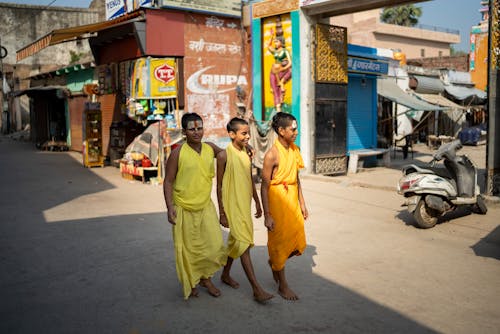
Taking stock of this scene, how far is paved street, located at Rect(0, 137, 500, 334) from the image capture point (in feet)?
11.5

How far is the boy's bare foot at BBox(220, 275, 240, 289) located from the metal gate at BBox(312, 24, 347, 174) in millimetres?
7989

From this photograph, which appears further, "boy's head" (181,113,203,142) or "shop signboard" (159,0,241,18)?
"shop signboard" (159,0,241,18)

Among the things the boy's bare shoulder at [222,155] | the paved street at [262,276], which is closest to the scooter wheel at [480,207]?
the paved street at [262,276]

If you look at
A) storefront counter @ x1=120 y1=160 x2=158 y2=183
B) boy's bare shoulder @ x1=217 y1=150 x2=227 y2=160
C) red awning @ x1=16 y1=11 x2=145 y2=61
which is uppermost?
red awning @ x1=16 y1=11 x2=145 y2=61

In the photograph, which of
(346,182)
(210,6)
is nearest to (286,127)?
(346,182)

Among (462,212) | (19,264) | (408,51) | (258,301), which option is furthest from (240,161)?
(408,51)

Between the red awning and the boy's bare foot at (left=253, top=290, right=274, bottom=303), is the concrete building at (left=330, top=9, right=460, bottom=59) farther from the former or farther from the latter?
the boy's bare foot at (left=253, top=290, right=274, bottom=303)

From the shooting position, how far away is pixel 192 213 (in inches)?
158

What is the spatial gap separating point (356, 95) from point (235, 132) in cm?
1123

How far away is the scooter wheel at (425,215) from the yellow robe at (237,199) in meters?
3.27

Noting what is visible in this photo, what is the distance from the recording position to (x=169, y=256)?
5273 mm

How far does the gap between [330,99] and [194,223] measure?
8912 millimetres

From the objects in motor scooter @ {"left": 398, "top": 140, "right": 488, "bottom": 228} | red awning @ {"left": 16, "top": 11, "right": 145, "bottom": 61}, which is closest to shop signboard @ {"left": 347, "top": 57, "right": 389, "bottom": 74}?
red awning @ {"left": 16, "top": 11, "right": 145, "bottom": 61}

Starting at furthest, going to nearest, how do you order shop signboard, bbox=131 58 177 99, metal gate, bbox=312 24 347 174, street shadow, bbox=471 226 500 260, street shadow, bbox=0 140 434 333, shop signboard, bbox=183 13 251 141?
1. shop signboard, bbox=183 13 251 141
2. shop signboard, bbox=131 58 177 99
3. metal gate, bbox=312 24 347 174
4. street shadow, bbox=471 226 500 260
5. street shadow, bbox=0 140 434 333
